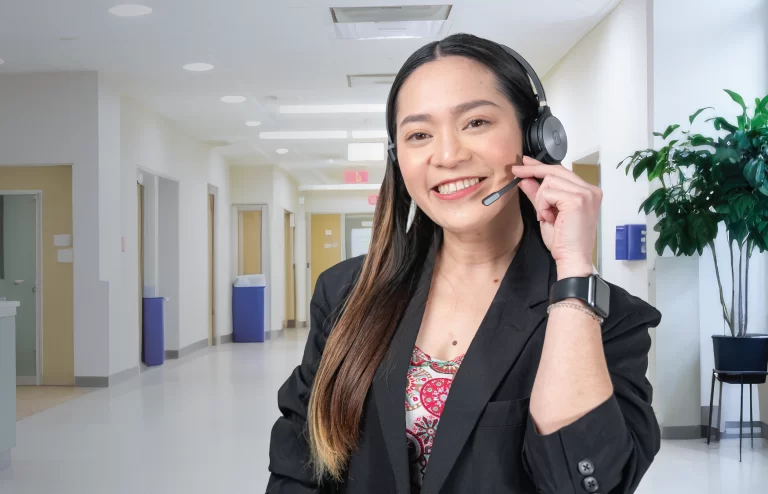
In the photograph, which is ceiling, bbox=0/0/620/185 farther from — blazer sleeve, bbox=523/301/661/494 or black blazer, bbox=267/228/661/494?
blazer sleeve, bbox=523/301/661/494

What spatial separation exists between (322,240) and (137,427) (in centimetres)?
1479

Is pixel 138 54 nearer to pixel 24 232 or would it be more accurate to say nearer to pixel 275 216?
pixel 24 232

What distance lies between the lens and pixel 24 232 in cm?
Answer: 877

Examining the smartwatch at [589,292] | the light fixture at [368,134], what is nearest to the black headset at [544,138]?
the smartwatch at [589,292]

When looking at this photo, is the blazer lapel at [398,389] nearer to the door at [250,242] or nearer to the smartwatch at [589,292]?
the smartwatch at [589,292]

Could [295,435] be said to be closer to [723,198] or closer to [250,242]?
[723,198]

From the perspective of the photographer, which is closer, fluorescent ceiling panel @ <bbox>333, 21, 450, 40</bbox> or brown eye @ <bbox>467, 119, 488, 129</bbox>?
brown eye @ <bbox>467, 119, 488, 129</bbox>

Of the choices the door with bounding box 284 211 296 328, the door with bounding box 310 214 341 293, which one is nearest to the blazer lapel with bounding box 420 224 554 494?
the door with bounding box 284 211 296 328

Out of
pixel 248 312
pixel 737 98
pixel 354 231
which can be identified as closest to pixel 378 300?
pixel 737 98

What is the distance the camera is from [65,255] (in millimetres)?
8633

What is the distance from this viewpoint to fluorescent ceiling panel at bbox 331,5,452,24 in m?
6.37

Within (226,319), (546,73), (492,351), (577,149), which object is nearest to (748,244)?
(577,149)

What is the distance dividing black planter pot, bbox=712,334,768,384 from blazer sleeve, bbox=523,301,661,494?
4589mm

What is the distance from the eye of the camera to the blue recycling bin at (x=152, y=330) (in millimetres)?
10164
